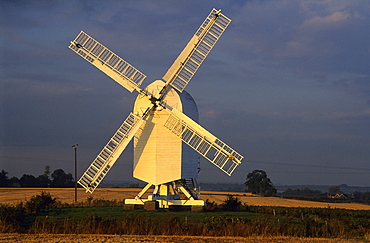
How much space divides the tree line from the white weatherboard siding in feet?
214

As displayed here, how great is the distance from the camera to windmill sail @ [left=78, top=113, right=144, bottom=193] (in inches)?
1321

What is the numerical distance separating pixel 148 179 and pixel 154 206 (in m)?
1.96

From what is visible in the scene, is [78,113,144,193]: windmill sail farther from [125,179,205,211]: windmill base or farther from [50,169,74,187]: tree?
[50,169,74,187]: tree

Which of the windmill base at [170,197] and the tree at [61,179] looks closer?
the windmill base at [170,197]

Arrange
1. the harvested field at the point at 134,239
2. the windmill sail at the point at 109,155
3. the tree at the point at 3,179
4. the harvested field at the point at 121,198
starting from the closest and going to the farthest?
the harvested field at the point at 134,239, the windmill sail at the point at 109,155, the harvested field at the point at 121,198, the tree at the point at 3,179

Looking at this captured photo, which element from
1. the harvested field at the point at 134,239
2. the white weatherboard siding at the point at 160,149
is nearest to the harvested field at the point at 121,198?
the white weatherboard siding at the point at 160,149

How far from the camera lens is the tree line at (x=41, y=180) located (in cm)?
9538

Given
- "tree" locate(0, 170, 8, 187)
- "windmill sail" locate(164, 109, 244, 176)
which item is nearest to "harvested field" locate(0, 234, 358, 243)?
"windmill sail" locate(164, 109, 244, 176)

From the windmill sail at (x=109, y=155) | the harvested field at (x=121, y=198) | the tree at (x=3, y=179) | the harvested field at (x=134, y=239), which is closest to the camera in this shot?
the harvested field at (x=134, y=239)

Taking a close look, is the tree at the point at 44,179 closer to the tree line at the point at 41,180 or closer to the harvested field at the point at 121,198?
the tree line at the point at 41,180

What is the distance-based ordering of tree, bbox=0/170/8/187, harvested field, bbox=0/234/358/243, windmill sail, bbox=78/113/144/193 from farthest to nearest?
tree, bbox=0/170/8/187
windmill sail, bbox=78/113/144/193
harvested field, bbox=0/234/358/243

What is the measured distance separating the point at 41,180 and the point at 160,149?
235 feet

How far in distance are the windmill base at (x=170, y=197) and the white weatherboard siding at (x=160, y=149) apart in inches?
33.8

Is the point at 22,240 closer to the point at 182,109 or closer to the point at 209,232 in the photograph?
the point at 209,232
